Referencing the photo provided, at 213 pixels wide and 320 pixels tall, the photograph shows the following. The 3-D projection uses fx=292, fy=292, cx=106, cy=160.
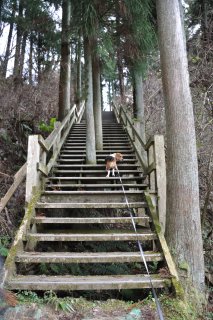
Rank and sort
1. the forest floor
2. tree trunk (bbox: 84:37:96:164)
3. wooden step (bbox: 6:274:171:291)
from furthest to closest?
tree trunk (bbox: 84:37:96:164) < wooden step (bbox: 6:274:171:291) < the forest floor

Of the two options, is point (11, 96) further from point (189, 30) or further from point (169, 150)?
point (189, 30)

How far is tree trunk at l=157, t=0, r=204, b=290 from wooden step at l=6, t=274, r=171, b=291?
→ 0.75 m

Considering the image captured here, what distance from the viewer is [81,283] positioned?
3.51 m

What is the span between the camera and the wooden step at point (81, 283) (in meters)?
3.47

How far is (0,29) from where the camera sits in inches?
489

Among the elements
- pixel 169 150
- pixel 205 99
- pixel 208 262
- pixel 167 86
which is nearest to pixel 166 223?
pixel 169 150

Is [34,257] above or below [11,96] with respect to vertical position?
below

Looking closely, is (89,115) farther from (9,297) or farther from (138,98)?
(9,297)

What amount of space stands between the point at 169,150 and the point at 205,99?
3.48 meters

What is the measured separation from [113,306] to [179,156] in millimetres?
2357

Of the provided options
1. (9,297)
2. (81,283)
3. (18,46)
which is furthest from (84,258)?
(18,46)

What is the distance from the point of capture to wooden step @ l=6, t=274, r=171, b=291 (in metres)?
3.47

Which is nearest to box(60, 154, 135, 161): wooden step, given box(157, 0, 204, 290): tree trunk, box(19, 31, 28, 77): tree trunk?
box(157, 0, 204, 290): tree trunk

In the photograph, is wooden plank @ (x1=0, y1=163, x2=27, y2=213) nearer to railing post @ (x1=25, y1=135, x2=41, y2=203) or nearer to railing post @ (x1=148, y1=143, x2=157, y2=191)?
railing post @ (x1=25, y1=135, x2=41, y2=203)
